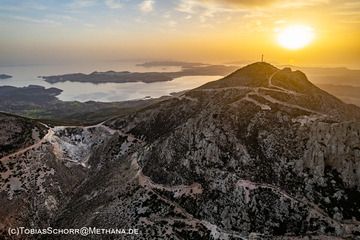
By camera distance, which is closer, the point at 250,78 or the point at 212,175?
the point at 212,175

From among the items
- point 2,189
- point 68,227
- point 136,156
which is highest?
point 136,156

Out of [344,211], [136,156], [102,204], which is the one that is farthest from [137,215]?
[344,211]

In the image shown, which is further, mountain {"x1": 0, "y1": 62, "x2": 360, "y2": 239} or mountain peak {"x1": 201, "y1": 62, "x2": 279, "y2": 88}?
mountain peak {"x1": 201, "y1": 62, "x2": 279, "y2": 88}

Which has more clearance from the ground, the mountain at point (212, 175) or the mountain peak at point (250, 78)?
the mountain peak at point (250, 78)

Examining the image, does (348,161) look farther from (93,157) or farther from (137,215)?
(93,157)

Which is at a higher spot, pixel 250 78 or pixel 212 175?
pixel 250 78

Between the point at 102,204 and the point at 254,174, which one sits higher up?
the point at 254,174

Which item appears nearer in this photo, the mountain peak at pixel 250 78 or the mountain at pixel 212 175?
the mountain at pixel 212 175

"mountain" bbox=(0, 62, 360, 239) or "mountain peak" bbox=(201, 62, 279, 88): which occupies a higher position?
"mountain peak" bbox=(201, 62, 279, 88)
